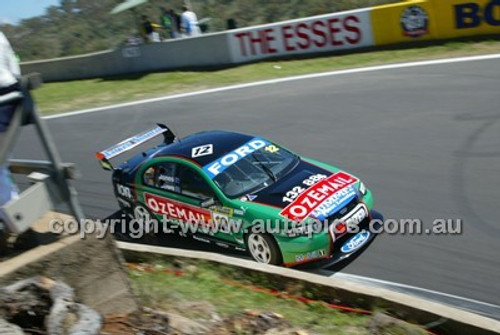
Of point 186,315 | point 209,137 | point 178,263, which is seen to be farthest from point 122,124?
point 186,315

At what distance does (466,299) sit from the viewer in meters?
6.61

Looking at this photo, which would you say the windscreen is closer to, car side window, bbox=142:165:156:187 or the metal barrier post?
car side window, bbox=142:165:156:187

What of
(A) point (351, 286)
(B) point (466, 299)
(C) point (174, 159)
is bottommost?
(B) point (466, 299)

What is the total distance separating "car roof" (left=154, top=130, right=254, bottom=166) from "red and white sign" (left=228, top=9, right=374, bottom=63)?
975cm

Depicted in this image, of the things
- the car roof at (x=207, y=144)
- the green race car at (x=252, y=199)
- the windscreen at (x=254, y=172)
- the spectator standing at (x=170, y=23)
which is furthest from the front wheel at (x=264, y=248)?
the spectator standing at (x=170, y=23)

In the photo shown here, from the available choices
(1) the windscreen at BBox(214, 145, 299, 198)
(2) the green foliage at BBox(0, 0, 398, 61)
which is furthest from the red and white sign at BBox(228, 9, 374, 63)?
(1) the windscreen at BBox(214, 145, 299, 198)

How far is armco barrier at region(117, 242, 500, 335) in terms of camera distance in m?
5.14

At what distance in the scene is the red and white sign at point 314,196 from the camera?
24.5ft

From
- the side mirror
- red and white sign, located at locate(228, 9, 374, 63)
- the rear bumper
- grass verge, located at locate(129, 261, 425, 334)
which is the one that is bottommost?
the rear bumper

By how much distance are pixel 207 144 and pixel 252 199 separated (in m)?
1.44

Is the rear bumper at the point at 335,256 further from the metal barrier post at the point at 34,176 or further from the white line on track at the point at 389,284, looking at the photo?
the metal barrier post at the point at 34,176

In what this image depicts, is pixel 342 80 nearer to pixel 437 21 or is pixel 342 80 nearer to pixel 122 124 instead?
pixel 437 21

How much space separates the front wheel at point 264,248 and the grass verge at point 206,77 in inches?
396

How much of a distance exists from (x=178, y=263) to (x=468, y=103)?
7.58 metres
